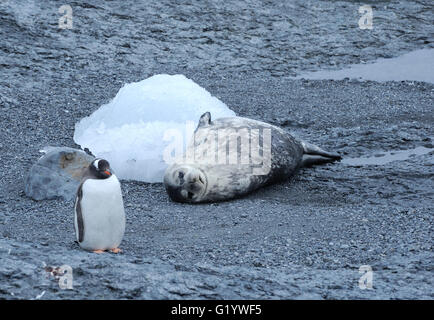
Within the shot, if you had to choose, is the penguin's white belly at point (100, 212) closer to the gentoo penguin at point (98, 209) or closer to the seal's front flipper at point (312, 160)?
the gentoo penguin at point (98, 209)

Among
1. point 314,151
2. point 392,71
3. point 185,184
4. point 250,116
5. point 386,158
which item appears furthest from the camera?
point 392,71

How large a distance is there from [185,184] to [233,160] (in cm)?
57

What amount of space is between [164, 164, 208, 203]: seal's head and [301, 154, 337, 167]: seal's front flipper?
3.76ft

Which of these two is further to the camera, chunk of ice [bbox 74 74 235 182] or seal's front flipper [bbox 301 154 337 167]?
seal's front flipper [bbox 301 154 337 167]

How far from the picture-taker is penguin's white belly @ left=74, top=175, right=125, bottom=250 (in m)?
4.55

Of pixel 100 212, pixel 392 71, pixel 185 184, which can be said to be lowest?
pixel 185 184

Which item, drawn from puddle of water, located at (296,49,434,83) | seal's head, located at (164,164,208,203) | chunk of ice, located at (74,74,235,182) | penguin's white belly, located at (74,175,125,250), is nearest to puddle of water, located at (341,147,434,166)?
chunk of ice, located at (74,74,235,182)

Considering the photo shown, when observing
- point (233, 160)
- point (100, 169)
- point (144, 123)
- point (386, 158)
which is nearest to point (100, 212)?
point (100, 169)

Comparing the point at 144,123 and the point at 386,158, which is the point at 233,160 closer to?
the point at 144,123

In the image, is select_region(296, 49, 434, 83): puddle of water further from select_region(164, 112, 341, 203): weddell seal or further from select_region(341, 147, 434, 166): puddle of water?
select_region(164, 112, 341, 203): weddell seal

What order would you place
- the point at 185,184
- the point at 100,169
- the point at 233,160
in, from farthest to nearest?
the point at 233,160, the point at 185,184, the point at 100,169

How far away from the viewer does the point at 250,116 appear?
8.16m

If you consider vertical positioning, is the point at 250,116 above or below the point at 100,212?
above

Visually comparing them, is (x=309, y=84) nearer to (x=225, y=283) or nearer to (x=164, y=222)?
(x=164, y=222)
